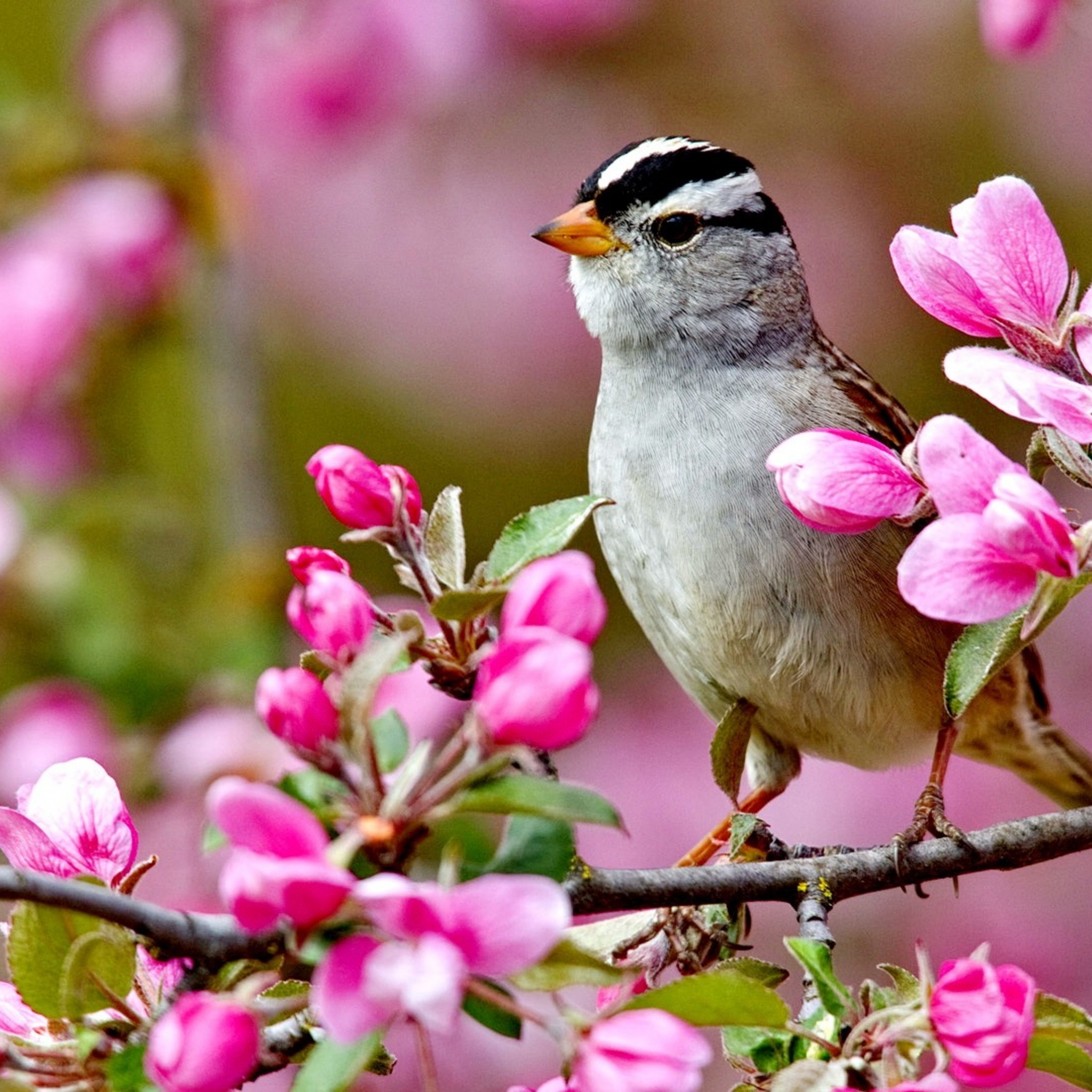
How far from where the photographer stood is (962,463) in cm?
130

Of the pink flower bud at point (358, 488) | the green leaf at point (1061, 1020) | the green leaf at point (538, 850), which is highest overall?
the pink flower bud at point (358, 488)

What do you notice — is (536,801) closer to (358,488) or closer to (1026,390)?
(358,488)

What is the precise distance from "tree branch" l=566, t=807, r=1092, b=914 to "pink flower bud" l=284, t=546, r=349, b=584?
12.7 inches

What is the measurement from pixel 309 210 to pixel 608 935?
3578 millimetres

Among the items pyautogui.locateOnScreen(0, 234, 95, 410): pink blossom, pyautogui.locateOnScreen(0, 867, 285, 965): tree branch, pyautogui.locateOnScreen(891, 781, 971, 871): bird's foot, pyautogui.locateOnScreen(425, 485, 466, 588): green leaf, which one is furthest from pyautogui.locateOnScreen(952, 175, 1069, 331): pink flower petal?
pyautogui.locateOnScreen(0, 234, 95, 410): pink blossom

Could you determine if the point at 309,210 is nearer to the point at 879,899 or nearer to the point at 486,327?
the point at 486,327

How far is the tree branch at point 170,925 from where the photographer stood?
1101mm

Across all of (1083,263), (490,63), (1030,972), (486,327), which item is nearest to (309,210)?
(486,327)

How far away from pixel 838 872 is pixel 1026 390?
55 centimetres

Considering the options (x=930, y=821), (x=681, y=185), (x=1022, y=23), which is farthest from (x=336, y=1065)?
(x=681, y=185)

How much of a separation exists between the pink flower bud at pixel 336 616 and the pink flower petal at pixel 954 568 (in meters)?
0.42

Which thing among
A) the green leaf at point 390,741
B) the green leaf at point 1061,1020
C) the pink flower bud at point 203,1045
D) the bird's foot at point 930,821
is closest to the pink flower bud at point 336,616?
the green leaf at point 390,741

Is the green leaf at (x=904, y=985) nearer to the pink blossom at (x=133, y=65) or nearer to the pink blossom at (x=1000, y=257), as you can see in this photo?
the pink blossom at (x=1000, y=257)

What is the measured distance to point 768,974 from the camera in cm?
143
